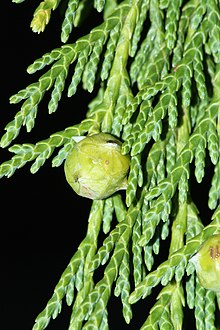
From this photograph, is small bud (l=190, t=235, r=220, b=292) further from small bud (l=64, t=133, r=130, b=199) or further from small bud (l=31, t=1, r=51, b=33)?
small bud (l=31, t=1, r=51, b=33)

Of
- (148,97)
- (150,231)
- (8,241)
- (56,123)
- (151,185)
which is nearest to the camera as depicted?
(150,231)

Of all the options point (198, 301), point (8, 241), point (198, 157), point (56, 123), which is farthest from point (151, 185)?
point (8, 241)

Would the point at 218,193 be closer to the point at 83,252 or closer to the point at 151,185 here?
the point at 151,185

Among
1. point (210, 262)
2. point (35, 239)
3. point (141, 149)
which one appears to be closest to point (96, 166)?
point (141, 149)

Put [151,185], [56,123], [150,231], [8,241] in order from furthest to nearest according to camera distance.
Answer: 1. [8,241]
2. [56,123]
3. [151,185]
4. [150,231]

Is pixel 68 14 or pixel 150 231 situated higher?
pixel 68 14

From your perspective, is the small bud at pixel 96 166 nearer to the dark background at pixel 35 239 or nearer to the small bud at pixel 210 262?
the small bud at pixel 210 262

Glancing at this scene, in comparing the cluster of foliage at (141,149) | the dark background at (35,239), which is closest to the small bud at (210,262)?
the cluster of foliage at (141,149)

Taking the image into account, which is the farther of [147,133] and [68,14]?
[68,14]
